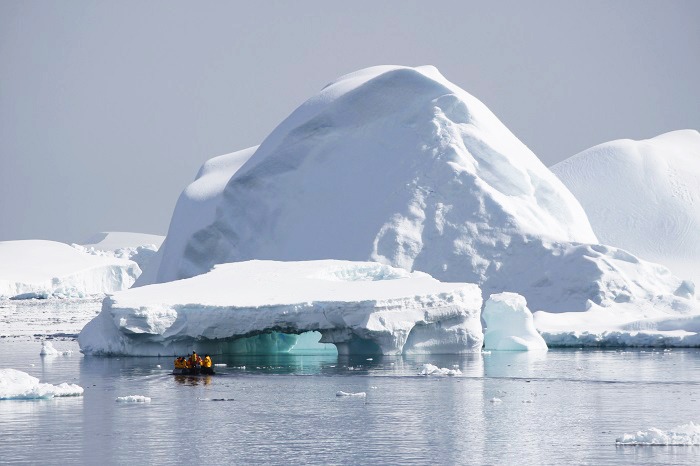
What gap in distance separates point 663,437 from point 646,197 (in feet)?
146

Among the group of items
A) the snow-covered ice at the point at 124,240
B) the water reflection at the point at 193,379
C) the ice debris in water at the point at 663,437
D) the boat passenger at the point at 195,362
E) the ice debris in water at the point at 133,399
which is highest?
the snow-covered ice at the point at 124,240

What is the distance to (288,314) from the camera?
103ft

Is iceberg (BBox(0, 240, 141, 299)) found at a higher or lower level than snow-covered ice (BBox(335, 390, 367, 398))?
higher

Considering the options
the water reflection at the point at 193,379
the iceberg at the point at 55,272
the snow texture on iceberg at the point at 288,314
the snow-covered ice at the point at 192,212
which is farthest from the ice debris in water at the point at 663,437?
the iceberg at the point at 55,272

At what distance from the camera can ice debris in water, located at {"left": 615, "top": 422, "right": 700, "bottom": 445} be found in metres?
16.5

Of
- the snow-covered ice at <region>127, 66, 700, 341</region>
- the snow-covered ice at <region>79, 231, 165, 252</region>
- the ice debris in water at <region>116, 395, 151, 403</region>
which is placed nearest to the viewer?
the ice debris in water at <region>116, 395, 151, 403</region>

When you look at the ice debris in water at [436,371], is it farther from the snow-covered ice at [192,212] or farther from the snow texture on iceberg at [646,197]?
the snow texture on iceberg at [646,197]

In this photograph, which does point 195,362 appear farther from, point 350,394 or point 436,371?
point 350,394

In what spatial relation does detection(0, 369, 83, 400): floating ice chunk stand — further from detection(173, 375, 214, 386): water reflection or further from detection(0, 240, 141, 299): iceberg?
detection(0, 240, 141, 299): iceberg

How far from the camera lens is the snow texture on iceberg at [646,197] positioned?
5722 centimetres

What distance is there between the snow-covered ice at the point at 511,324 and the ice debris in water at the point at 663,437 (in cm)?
1789

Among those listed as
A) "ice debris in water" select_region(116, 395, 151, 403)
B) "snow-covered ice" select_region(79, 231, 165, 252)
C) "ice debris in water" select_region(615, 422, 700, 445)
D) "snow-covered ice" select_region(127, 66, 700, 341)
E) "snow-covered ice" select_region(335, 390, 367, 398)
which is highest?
"snow-covered ice" select_region(79, 231, 165, 252)

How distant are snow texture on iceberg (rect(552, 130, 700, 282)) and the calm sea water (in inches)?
1062

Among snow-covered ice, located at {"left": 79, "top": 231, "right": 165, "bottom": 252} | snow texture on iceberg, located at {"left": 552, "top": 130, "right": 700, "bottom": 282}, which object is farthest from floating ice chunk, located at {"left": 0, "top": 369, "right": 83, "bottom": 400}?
snow-covered ice, located at {"left": 79, "top": 231, "right": 165, "bottom": 252}
